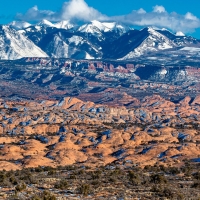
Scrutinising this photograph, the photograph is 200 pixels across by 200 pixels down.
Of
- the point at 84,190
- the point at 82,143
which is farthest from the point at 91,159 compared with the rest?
the point at 84,190

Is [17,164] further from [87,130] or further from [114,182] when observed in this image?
[87,130]

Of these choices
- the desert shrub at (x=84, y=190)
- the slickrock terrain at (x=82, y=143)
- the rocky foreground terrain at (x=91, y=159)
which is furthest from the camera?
the slickrock terrain at (x=82, y=143)

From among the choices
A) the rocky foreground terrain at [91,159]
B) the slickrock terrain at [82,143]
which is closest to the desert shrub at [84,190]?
the rocky foreground terrain at [91,159]

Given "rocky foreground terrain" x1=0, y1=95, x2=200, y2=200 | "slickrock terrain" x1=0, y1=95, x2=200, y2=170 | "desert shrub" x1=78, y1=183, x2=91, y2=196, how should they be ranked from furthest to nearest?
"slickrock terrain" x1=0, y1=95, x2=200, y2=170
"rocky foreground terrain" x1=0, y1=95, x2=200, y2=200
"desert shrub" x1=78, y1=183, x2=91, y2=196

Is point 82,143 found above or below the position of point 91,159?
above

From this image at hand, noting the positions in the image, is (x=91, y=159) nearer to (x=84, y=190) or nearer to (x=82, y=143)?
(x=82, y=143)

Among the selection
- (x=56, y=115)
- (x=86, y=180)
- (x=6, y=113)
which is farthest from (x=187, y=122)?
(x=86, y=180)

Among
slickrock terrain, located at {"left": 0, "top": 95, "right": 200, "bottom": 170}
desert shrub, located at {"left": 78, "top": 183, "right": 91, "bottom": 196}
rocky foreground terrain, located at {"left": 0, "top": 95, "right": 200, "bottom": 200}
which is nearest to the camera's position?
desert shrub, located at {"left": 78, "top": 183, "right": 91, "bottom": 196}

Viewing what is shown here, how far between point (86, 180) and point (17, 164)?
36.2m

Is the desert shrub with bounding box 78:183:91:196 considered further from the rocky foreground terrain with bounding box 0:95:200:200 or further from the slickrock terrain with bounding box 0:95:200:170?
the slickrock terrain with bounding box 0:95:200:170

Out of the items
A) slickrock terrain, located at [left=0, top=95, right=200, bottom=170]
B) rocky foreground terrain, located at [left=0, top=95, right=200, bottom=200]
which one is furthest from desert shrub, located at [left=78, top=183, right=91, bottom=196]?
slickrock terrain, located at [left=0, top=95, right=200, bottom=170]

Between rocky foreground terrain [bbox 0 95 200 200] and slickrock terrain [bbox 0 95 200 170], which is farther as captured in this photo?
slickrock terrain [bbox 0 95 200 170]

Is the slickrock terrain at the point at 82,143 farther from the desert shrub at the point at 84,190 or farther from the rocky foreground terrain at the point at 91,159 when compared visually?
the desert shrub at the point at 84,190

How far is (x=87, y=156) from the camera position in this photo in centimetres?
10400
